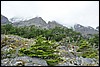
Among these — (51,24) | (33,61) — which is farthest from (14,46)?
(51,24)

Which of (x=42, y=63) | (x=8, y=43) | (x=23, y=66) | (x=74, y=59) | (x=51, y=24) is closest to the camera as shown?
(x=23, y=66)

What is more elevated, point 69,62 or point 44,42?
point 44,42

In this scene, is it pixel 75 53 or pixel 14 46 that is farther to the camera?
pixel 75 53

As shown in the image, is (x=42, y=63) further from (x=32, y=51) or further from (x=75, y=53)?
(x=75, y=53)

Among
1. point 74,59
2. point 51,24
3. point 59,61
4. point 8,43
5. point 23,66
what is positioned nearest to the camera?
point 23,66

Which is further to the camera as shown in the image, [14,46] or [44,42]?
[14,46]

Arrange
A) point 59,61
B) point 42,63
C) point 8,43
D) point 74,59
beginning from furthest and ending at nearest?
point 8,43 < point 74,59 < point 59,61 < point 42,63

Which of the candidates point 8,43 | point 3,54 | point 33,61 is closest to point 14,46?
point 8,43

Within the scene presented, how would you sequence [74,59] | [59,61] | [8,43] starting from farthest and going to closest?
1. [8,43]
2. [74,59]
3. [59,61]

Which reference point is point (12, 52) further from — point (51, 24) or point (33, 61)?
point (51, 24)
